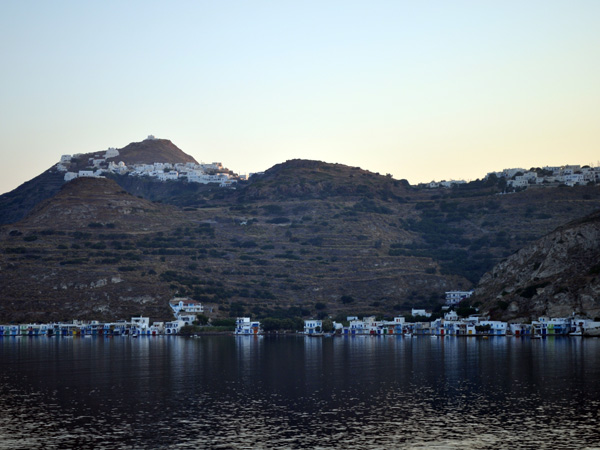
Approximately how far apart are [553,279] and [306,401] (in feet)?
357

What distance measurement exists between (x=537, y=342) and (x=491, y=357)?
112 ft

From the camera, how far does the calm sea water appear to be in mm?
47250

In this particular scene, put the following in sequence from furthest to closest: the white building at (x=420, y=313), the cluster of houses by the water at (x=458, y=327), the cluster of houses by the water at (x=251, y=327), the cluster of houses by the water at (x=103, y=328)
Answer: the white building at (x=420, y=313)
the cluster of houses by the water at (x=103, y=328)
the cluster of houses by the water at (x=251, y=327)
the cluster of houses by the water at (x=458, y=327)

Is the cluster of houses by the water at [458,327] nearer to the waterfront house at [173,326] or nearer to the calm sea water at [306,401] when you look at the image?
the waterfront house at [173,326]

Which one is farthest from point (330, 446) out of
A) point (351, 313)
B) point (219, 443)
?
point (351, 313)

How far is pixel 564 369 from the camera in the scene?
79.9 m

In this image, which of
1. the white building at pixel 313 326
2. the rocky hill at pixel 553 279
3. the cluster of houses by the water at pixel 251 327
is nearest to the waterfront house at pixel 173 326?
the cluster of houses by the water at pixel 251 327

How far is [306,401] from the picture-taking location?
204ft

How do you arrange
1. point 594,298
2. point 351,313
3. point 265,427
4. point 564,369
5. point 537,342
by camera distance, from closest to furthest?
1. point 265,427
2. point 564,369
3. point 537,342
4. point 594,298
5. point 351,313

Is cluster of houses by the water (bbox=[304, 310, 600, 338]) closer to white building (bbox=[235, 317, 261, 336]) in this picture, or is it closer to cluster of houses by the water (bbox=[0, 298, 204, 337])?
white building (bbox=[235, 317, 261, 336])

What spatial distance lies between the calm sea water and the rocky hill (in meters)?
41.1

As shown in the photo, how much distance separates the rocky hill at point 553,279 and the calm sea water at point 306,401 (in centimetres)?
4113

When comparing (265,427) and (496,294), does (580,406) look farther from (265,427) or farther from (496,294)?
(496,294)

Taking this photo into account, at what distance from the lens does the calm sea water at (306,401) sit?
4725 centimetres
